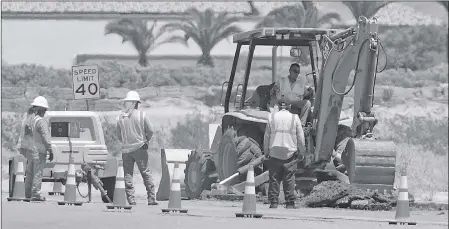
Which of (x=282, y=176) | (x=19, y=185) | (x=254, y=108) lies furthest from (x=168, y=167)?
(x=282, y=176)

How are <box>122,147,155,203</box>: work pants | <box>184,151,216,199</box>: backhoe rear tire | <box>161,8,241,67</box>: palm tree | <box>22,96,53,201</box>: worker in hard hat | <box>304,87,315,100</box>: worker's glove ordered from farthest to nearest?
<box>161,8,241,67</box>: palm tree < <box>184,151,216,199</box>: backhoe rear tire < <box>304,87,315,100</box>: worker's glove < <box>22,96,53,201</box>: worker in hard hat < <box>122,147,155,203</box>: work pants

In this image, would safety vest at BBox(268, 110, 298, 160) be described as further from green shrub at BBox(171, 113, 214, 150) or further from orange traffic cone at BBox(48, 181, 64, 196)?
green shrub at BBox(171, 113, 214, 150)

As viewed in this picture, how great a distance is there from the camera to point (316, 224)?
64.0 feet

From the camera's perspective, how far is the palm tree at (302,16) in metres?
67.9

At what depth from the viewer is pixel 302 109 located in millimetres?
25391

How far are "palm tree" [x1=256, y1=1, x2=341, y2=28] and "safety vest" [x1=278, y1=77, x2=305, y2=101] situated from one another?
139ft

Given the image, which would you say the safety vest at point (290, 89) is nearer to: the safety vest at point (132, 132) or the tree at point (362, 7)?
the safety vest at point (132, 132)

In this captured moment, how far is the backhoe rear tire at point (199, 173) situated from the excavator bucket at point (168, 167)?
0.50 metres

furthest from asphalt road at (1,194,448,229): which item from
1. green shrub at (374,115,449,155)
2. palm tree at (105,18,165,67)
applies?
palm tree at (105,18,165,67)

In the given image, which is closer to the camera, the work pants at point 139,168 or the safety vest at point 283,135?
the safety vest at point 283,135

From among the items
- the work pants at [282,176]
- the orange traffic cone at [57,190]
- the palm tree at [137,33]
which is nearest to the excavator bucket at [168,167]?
the orange traffic cone at [57,190]

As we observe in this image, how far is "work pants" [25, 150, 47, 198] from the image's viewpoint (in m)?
25.2

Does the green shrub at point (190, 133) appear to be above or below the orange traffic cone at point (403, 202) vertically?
below

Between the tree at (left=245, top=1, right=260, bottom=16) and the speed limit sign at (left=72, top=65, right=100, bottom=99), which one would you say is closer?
the speed limit sign at (left=72, top=65, right=100, bottom=99)
